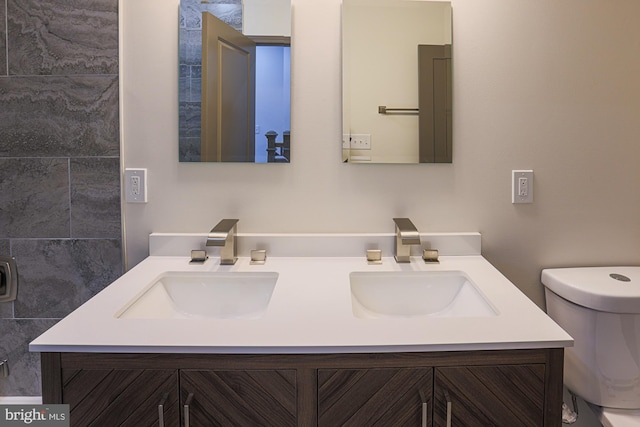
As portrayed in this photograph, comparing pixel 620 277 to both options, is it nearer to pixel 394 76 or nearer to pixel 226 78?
pixel 394 76

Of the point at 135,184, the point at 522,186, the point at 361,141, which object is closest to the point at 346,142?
the point at 361,141

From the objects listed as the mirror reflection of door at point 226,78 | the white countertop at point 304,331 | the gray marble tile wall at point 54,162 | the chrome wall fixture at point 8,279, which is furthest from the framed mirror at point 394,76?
the chrome wall fixture at point 8,279

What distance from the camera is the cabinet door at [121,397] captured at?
780 millimetres

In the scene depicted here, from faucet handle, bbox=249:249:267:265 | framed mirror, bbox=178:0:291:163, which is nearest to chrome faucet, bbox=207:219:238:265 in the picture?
faucet handle, bbox=249:249:267:265

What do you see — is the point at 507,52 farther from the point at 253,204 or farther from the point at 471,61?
the point at 253,204

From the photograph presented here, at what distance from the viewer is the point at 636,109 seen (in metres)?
1.33

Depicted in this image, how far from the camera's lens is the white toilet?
1103 millimetres

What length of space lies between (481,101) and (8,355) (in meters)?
1.78

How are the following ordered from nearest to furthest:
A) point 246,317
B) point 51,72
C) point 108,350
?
point 108,350
point 246,317
point 51,72

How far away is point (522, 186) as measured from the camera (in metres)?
1.34

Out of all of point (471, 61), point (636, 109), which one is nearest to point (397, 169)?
point (471, 61)

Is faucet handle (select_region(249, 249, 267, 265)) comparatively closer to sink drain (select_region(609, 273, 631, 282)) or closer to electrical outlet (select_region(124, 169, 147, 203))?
electrical outlet (select_region(124, 169, 147, 203))

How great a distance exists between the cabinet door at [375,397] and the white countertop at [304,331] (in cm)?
6

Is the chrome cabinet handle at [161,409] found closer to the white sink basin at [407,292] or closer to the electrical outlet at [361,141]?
the white sink basin at [407,292]
